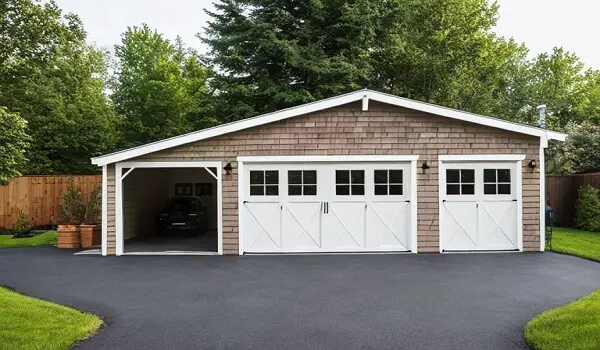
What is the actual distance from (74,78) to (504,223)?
23377 mm

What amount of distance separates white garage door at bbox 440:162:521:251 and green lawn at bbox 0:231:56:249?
10.2 metres

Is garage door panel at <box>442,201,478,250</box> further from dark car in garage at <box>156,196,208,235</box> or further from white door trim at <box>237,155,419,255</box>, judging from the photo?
dark car in garage at <box>156,196,208,235</box>

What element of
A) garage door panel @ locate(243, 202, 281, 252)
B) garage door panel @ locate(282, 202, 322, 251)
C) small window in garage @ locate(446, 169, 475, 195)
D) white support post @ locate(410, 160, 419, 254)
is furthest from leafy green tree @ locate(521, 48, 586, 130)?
garage door panel @ locate(243, 202, 281, 252)

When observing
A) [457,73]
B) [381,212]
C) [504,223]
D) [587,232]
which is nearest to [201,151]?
[381,212]

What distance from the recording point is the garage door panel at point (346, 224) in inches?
409

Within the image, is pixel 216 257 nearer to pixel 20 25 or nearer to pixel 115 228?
pixel 115 228

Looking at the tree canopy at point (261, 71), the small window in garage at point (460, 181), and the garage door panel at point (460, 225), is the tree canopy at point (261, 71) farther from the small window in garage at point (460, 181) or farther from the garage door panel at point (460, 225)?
the garage door panel at point (460, 225)

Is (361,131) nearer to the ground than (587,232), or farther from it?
farther from it

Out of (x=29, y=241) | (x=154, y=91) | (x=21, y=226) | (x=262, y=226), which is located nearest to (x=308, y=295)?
(x=262, y=226)

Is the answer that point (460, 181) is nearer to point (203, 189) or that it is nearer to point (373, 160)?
point (373, 160)

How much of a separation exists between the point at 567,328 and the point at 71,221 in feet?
37.2

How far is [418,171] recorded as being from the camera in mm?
10312

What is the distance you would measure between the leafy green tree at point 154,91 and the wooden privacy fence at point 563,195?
46.9ft

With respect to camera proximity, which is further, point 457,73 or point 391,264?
point 457,73
